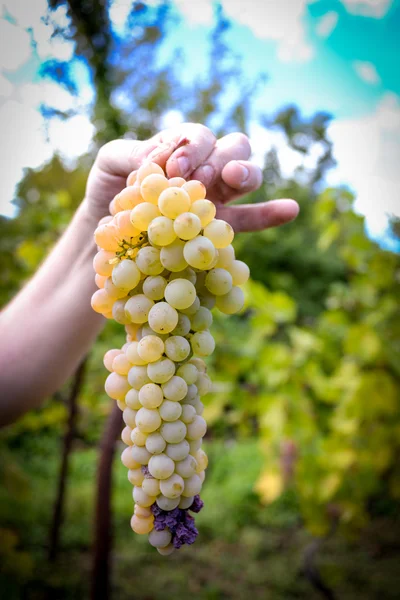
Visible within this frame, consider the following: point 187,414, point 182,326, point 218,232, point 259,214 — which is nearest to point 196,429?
point 187,414

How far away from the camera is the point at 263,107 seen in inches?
77.7

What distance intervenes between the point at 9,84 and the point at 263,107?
135 centimetres

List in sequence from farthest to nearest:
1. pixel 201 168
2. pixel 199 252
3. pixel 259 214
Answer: pixel 259 214 < pixel 201 168 < pixel 199 252

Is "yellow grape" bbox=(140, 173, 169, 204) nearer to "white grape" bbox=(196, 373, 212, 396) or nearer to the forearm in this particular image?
"white grape" bbox=(196, 373, 212, 396)

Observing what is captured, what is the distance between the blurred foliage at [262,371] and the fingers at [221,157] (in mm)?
680

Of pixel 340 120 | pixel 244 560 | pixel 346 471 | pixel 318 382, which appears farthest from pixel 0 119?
pixel 244 560

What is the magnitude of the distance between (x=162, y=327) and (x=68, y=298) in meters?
0.50

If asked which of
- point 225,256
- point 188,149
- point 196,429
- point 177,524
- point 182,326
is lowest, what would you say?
point 177,524

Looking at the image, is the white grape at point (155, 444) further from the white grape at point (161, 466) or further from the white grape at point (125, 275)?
the white grape at point (125, 275)

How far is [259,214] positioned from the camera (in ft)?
2.66

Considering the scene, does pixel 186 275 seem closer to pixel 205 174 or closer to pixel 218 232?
pixel 218 232

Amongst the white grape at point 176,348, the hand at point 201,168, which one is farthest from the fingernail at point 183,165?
the white grape at point 176,348

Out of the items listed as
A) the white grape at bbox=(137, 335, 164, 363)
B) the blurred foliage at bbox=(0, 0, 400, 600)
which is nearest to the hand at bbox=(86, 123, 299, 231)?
the white grape at bbox=(137, 335, 164, 363)

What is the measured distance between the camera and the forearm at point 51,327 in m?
0.90
